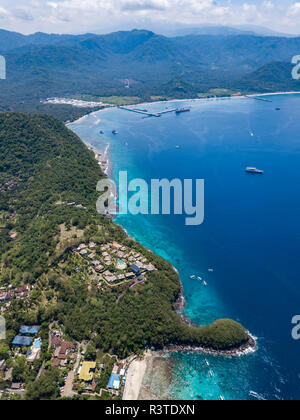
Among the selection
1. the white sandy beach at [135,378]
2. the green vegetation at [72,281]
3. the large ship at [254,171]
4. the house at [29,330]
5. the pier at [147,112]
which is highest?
the pier at [147,112]

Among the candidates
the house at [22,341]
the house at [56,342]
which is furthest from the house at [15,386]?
the house at [56,342]

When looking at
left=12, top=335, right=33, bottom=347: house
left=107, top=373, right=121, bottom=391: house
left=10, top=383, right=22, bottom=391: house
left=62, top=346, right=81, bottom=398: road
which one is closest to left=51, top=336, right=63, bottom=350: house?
→ left=12, top=335, right=33, bottom=347: house

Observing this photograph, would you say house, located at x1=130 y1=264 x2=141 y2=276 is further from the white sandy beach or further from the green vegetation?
the white sandy beach

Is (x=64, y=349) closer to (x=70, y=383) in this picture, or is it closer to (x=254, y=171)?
(x=70, y=383)

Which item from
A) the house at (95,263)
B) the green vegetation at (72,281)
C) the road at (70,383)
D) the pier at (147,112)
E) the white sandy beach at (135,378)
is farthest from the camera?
the pier at (147,112)

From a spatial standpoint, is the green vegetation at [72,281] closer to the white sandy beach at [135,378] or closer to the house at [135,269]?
the white sandy beach at [135,378]

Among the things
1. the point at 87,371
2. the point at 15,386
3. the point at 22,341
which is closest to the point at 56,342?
the point at 22,341
